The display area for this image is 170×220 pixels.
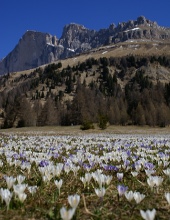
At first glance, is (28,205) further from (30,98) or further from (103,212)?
(30,98)

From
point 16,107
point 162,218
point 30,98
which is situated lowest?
point 162,218

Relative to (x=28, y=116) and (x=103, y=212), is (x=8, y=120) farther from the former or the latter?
(x=103, y=212)

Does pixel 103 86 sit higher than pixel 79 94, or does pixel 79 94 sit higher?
pixel 103 86

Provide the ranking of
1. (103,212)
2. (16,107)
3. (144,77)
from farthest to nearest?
1. (144,77)
2. (16,107)
3. (103,212)

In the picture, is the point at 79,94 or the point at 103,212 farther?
the point at 79,94

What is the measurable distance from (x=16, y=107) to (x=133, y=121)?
141 ft

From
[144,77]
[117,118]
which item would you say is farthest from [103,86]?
[117,118]

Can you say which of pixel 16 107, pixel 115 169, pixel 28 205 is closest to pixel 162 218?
pixel 28 205

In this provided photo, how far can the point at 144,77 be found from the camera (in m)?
179

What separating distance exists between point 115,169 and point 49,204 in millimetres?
2288

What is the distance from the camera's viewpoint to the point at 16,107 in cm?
9481

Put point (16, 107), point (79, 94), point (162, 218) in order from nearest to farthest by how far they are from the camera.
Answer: point (162, 218)
point (16, 107)
point (79, 94)

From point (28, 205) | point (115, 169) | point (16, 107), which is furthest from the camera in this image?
point (16, 107)

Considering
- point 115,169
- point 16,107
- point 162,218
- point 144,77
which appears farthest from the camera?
point 144,77
